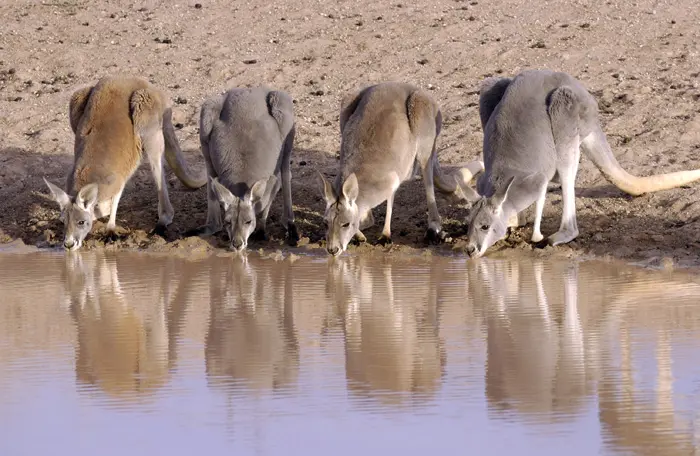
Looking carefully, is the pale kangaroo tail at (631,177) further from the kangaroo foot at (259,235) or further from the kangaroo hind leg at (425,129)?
the kangaroo foot at (259,235)

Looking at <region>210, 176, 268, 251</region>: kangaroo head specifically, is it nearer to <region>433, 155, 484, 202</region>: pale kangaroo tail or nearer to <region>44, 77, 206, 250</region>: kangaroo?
<region>44, 77, 206, 250</region>: kangaroo

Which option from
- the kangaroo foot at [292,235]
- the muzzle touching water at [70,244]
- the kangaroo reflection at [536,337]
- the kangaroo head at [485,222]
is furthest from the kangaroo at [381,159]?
the muzzle touching water at [70,244]

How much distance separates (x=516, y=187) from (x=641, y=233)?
910 millimetres

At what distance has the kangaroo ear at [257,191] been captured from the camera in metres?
9.40

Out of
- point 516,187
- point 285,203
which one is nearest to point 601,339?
point 516,187

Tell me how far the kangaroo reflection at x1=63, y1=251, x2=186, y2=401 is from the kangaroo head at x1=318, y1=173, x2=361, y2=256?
1.08 m

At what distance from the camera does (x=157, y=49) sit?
1373cm

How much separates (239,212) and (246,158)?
559 millimetres

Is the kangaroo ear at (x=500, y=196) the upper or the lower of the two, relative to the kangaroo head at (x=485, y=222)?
upper

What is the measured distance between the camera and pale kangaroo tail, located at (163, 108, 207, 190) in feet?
34.1

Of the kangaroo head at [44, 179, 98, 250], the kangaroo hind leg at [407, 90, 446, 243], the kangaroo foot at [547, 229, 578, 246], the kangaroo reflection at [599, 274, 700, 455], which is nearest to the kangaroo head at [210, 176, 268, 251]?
the kangaroo head at [44, 179, 98, 250]

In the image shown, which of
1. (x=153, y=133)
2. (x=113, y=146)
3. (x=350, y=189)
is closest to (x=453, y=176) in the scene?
(x=350, y=189)

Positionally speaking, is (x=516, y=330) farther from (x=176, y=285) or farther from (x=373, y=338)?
(x=176, y=285)

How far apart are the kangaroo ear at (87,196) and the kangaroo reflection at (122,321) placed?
Answer: 348 mm
